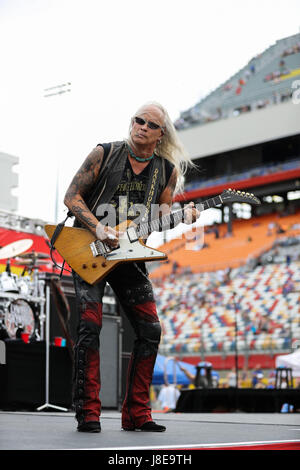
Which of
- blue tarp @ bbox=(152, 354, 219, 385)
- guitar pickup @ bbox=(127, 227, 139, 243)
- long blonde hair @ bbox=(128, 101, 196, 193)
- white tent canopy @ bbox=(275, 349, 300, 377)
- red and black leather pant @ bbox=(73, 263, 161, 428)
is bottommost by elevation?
blue tarp @ bbox=(152, 354, 219, 385)

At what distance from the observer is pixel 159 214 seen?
3.43 meters

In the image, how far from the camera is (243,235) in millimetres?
32812

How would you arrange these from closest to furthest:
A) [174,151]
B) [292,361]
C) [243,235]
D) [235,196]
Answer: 1. [235,196]
2. [174,151]
3. [292,361]
4. [243,235]

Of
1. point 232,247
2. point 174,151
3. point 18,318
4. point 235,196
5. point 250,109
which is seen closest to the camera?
point 235,196

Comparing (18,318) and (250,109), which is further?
(250,109)

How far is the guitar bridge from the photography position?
3.14 metres

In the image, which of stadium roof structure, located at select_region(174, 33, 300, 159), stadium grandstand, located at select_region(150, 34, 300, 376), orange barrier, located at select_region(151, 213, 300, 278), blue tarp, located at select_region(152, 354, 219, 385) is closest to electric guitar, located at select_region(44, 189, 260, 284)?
blue tarp, located at select_region(152, 354, 219, 385)

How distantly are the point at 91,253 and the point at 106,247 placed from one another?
89 millimetres

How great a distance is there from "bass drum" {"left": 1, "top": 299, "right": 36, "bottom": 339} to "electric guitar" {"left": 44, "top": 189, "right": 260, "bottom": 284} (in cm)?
462

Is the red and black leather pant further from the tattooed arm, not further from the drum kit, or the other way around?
the drum kit

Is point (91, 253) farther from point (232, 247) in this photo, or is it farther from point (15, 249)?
point (232, 247)

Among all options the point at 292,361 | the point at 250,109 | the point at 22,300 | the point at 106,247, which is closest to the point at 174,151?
the point at 106,247

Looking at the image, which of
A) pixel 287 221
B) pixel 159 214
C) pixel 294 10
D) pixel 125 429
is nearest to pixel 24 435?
pixel 125 429

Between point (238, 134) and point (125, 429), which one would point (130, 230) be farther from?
point (238, 134)
